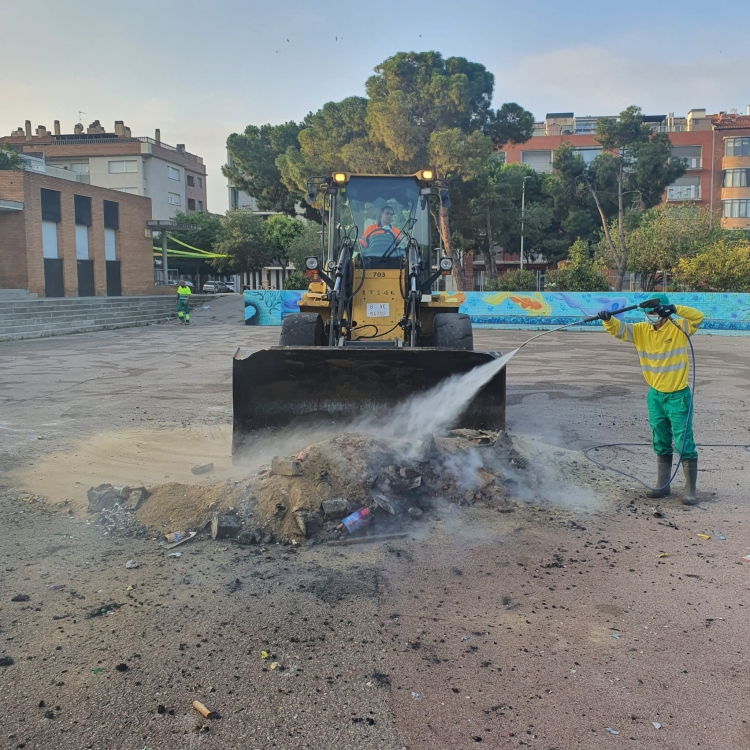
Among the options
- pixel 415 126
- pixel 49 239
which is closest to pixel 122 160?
pixel 49 239

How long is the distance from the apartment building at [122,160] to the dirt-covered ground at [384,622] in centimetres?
5584

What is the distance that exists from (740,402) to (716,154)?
Result: 51.8 m

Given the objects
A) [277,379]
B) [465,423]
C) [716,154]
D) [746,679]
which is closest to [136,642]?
[746,679]

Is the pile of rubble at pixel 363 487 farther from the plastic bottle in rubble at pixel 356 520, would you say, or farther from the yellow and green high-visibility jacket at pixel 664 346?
the yellow and green high-visibility jacket at pixel 664 346

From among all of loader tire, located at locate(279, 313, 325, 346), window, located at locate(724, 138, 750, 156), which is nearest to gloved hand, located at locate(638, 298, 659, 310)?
loader tire, located at locate(279, 313, 325, 346)

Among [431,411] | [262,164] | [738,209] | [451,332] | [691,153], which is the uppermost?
[691,153]

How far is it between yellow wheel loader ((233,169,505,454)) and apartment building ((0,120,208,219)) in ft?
170

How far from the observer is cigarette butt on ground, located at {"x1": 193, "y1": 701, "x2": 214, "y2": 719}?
2.98m

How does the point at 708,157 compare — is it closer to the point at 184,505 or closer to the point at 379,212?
the point at 379,212

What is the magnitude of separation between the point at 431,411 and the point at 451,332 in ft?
5.63

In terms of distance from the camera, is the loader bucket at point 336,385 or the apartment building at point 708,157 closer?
the loader bucket at point 336,385

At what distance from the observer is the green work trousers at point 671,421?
5.88m

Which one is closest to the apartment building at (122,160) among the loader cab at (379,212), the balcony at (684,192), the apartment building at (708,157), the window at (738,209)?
the apartment building at (708,157)

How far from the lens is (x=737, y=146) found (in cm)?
5362
